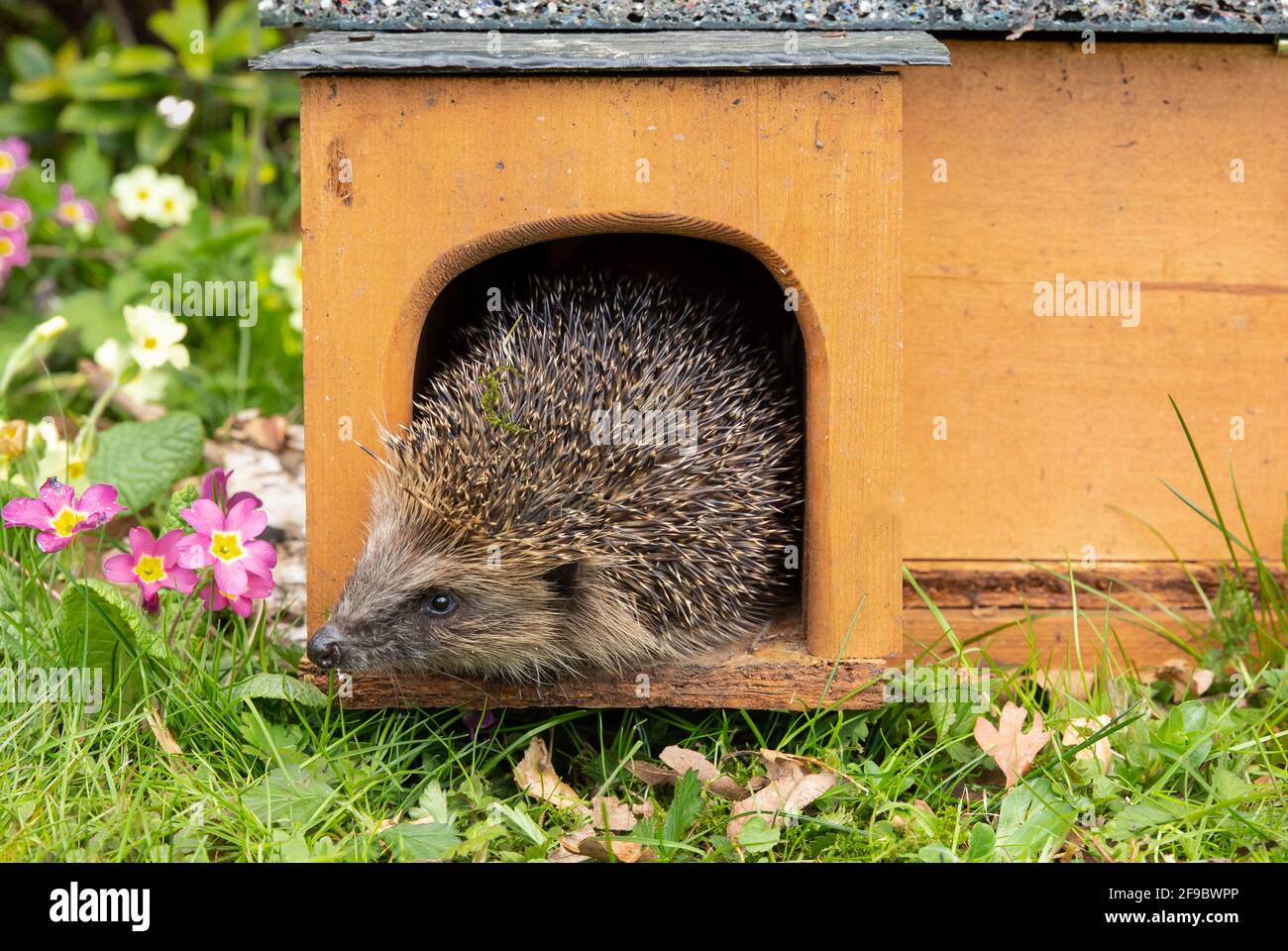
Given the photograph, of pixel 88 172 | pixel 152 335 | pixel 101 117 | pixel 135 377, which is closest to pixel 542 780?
pixel 152 335

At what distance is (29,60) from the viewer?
7293mm

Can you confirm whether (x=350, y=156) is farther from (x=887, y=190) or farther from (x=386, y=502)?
(x=887, y=190)

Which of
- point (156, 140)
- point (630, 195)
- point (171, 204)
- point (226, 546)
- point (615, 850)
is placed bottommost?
point (615, 850)

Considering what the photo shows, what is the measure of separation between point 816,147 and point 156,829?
2.42 m

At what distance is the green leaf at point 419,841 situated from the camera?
3127 millimetres

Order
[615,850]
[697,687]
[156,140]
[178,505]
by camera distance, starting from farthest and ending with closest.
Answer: [156,140]
[178,505]
[697,687]
[615,850]

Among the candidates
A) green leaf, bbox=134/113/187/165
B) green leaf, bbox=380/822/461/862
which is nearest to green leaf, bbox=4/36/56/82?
green leaf, bbox=134/113/187/165

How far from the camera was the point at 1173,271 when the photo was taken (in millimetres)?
4141

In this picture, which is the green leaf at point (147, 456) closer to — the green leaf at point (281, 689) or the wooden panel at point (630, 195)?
the green leaf at point (281, 689)

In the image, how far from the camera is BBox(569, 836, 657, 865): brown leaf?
124 inches

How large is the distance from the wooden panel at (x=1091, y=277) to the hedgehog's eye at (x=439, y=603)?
164 cm

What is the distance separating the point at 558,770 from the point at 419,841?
2.29ft

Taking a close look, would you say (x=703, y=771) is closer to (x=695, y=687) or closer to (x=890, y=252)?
(x=695, y=687)

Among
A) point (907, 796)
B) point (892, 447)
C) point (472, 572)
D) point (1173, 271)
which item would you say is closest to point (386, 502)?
point (472, 572)
